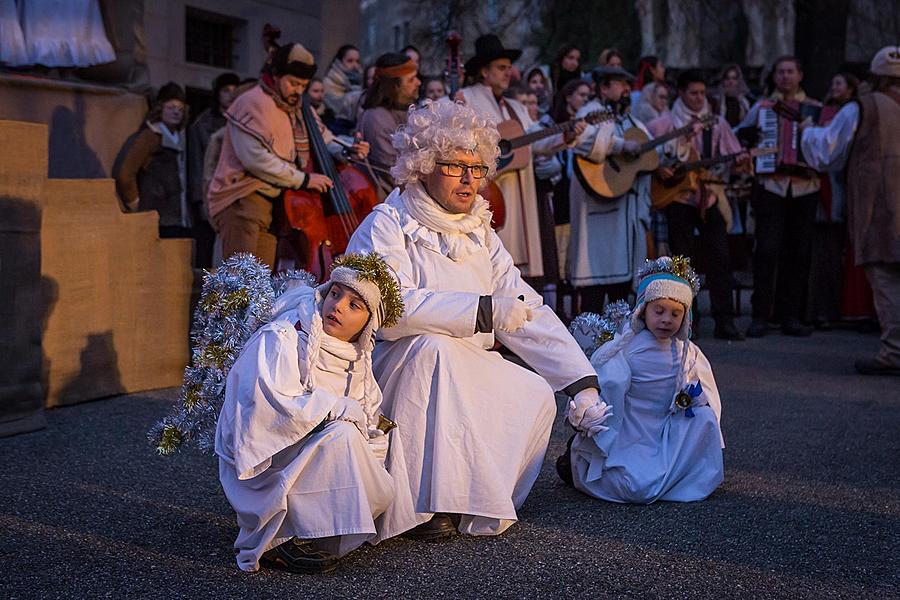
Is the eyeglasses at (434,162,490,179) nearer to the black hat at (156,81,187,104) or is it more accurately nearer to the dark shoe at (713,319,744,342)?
the black hat at (156,81,187,104)

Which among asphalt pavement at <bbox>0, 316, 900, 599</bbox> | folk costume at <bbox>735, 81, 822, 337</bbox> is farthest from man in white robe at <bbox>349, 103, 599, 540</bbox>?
folk costume at <bbox>735, 81, 822, 337</bbox>

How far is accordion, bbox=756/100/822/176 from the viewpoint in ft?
34.5

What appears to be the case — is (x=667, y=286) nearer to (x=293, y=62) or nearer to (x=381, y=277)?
(x=381, y=277)

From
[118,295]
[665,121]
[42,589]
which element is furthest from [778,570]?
[665,121]

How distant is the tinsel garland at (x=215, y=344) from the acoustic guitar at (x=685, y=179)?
6.18 meters

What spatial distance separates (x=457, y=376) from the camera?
4504 mm

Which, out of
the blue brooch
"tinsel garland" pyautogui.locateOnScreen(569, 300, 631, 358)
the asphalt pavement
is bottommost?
the asphalt pavement

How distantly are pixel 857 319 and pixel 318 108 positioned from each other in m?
5.42

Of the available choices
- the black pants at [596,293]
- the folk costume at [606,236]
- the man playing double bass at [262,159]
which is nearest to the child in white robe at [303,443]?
the man playing double bass at [262,159]

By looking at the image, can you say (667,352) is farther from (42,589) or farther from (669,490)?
(42,589)

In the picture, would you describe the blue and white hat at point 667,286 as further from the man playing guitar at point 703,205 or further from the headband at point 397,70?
the man playing guitar at point 703,205

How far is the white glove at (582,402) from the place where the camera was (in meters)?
4.72

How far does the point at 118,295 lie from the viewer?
741cm

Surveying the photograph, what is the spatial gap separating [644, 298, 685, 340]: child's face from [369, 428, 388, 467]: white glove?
4.99 ft
